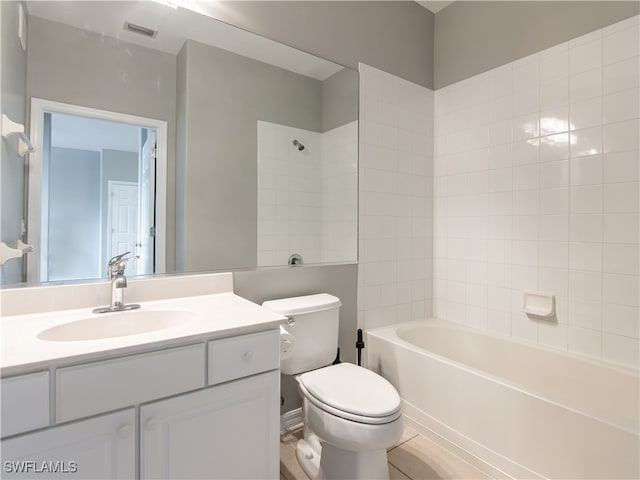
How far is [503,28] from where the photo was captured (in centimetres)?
213

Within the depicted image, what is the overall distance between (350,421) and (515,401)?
2.49ft

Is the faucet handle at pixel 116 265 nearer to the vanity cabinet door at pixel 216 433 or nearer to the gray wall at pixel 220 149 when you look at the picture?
the gray wall at pixel 220 149

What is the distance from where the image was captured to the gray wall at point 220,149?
1598mm

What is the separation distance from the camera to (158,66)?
4.92 feet

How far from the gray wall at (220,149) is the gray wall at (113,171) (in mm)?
202

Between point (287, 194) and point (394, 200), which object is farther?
point (394, 200)

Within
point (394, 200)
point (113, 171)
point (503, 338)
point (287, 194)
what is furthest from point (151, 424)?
point (503, 338)

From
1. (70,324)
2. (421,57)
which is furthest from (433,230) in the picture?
(70,324)

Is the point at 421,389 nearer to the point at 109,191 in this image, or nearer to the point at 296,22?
the point at 109,191

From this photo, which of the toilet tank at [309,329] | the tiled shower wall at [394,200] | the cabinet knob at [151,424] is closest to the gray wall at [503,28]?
the tiled shower wall at [394,200]

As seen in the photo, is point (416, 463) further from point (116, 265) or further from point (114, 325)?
A: point (116, 265)

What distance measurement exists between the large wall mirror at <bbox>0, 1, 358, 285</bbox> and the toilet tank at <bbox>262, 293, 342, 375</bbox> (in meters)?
0.31

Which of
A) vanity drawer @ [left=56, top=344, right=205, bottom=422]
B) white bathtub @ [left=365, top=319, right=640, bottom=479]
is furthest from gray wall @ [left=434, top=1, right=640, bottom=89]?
vanity drawer @ [left=56, top=344, right=205, bottom=422]

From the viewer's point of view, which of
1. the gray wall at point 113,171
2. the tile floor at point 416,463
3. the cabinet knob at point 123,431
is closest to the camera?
the cabinet knob at point 123,431
